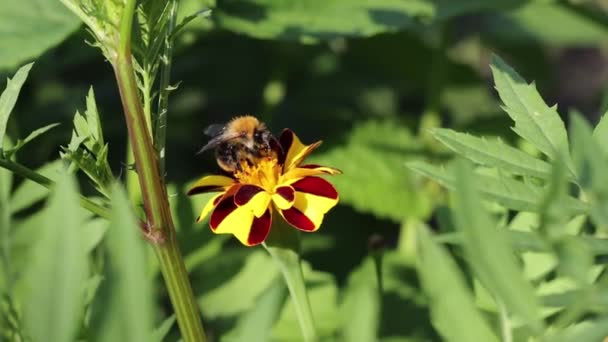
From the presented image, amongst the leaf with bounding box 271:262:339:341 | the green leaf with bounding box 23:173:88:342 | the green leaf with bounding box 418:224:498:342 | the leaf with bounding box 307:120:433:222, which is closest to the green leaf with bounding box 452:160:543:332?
the green leaf with bounding box 418:224:498:342

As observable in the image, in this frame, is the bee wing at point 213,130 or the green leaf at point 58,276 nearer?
the green leaf at point 58,276

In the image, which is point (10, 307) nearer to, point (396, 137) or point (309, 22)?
point (309, 22)

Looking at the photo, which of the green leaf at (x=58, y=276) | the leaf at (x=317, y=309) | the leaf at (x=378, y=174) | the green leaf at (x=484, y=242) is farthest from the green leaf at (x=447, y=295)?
the leaf at (x=378, y=174)

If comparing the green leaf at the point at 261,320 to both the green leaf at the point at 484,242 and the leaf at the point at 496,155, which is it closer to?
the green leaf at the point at 484,242

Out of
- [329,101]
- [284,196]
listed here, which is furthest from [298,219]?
[329,101]

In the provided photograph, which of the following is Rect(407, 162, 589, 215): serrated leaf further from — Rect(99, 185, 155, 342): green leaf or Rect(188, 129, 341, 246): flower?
Rect(99, 185, 155, 342): green leaf

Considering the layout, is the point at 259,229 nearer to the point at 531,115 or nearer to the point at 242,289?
the point at 531,115

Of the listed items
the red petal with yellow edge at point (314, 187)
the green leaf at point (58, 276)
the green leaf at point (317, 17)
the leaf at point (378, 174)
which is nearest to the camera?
the green leaf at point (58, 276)
